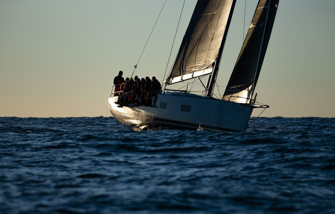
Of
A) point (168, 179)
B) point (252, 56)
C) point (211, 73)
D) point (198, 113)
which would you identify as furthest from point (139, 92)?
point (168, 179)

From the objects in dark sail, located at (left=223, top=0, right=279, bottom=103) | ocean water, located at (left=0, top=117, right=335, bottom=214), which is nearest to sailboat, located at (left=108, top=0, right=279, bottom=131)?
dark sail, located at (left=223, top=0, right=279, bottom=103)

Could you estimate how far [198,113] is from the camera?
752 inches

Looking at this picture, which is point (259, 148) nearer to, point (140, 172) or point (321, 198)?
point (140, 172)

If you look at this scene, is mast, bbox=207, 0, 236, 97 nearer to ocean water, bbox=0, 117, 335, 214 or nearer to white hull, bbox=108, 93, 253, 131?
white hull, bbox=108, 93, 253, 131

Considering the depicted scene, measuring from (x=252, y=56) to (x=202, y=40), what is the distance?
2.83 meters

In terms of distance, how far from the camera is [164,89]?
71.8 ft

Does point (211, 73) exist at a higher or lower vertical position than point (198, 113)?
higher

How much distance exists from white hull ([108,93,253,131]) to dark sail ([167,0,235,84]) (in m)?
2.47

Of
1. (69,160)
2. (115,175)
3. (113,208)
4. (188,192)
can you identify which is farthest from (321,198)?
(69,160)

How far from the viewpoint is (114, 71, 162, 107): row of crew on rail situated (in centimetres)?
Result: 2155

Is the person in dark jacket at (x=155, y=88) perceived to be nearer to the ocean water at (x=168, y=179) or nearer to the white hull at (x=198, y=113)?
the white hull at (x=198, y=113)

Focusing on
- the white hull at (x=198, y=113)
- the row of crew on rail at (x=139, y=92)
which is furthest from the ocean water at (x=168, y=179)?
the row of crew on rail at (x=139, y=92)

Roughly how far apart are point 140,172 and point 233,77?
44.4 ft

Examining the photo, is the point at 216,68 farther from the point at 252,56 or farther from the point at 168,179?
the point at 168,179
